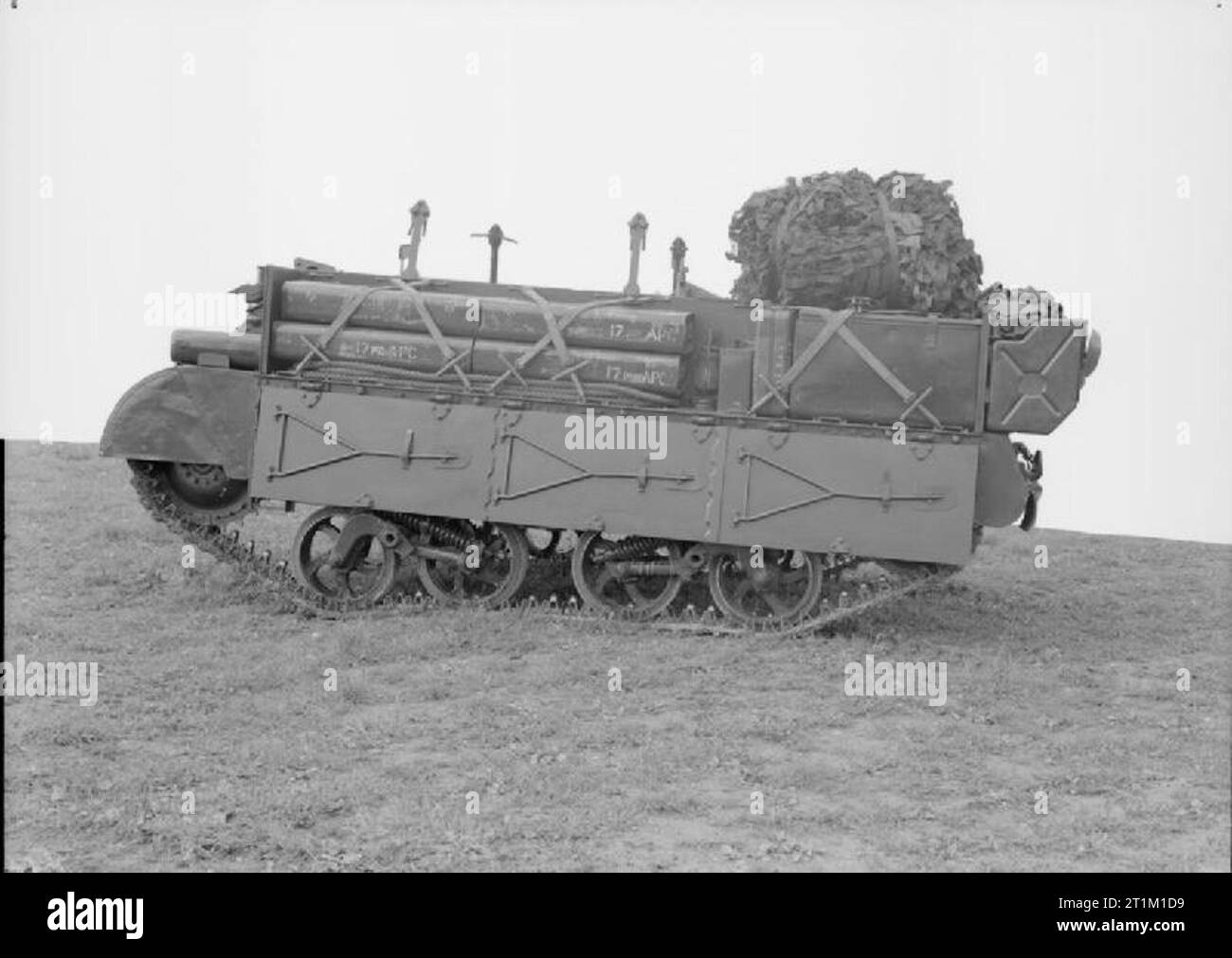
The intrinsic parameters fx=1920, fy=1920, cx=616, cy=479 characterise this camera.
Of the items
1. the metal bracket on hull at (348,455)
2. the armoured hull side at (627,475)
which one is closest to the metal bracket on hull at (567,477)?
the armoured hull side at (627,475)

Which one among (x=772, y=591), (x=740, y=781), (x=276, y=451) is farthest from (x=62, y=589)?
(x=740, y=781)

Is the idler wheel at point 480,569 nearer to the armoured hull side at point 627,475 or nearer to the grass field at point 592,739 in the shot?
the armoured hull side at point 627,475

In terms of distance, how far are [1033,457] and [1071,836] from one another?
6.81 meters

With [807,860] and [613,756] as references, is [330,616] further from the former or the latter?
[807,860]

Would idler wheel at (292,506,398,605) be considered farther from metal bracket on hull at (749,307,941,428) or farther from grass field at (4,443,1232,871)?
metal bracket on hull at (749,307,941,428)

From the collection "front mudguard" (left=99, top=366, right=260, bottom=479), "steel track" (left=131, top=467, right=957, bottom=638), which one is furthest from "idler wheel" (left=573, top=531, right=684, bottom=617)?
"front mudguard" (left=99, top=366, right=260, bottom=479)

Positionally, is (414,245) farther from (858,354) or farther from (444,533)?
(858,354)

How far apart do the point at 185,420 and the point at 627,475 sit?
4.57m

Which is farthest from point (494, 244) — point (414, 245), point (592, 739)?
point (592, 739)

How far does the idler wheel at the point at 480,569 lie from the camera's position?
18.2 meters

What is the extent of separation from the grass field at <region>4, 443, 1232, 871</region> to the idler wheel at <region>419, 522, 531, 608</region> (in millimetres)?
583

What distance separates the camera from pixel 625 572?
18031mm

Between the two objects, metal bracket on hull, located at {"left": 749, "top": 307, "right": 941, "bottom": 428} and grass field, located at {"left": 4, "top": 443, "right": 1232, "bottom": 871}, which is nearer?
grass field, located at {"left": 4, "top": 443, "right": 1232, "bottom": 871}

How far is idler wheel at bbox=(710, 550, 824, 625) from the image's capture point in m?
17.4
